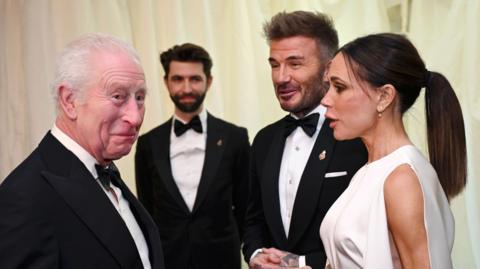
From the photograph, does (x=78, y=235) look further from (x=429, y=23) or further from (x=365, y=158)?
(x=429, y=23)

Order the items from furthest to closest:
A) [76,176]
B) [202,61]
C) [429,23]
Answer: [202,61] → [429,23] → [76,176]

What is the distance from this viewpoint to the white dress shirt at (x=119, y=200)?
1229 mm

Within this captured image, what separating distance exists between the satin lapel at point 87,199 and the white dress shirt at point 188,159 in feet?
5.10

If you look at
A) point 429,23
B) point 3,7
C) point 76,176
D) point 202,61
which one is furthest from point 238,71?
point 76,176

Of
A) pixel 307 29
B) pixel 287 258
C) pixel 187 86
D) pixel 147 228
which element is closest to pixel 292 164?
pixel 287 258

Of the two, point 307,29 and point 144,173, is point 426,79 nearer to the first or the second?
point 307,29

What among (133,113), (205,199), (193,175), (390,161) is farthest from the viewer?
(193,175)

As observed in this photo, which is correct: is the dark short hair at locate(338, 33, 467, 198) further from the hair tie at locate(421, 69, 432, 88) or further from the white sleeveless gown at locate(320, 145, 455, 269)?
the white sleeveless gown at locate(320, 145, 455, 269)

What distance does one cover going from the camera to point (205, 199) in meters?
2.71

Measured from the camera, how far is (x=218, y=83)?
3.33 m

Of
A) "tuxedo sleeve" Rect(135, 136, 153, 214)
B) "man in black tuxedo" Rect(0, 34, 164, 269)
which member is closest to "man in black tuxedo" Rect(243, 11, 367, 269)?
"man in black tuxedo" Rect(0, 34, 164, 269)

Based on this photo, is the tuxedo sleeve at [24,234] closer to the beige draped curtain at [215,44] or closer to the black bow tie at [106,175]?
the black bow tie at [106,175]

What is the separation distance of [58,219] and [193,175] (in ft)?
5.71

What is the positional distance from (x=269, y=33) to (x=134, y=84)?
3.00ft
